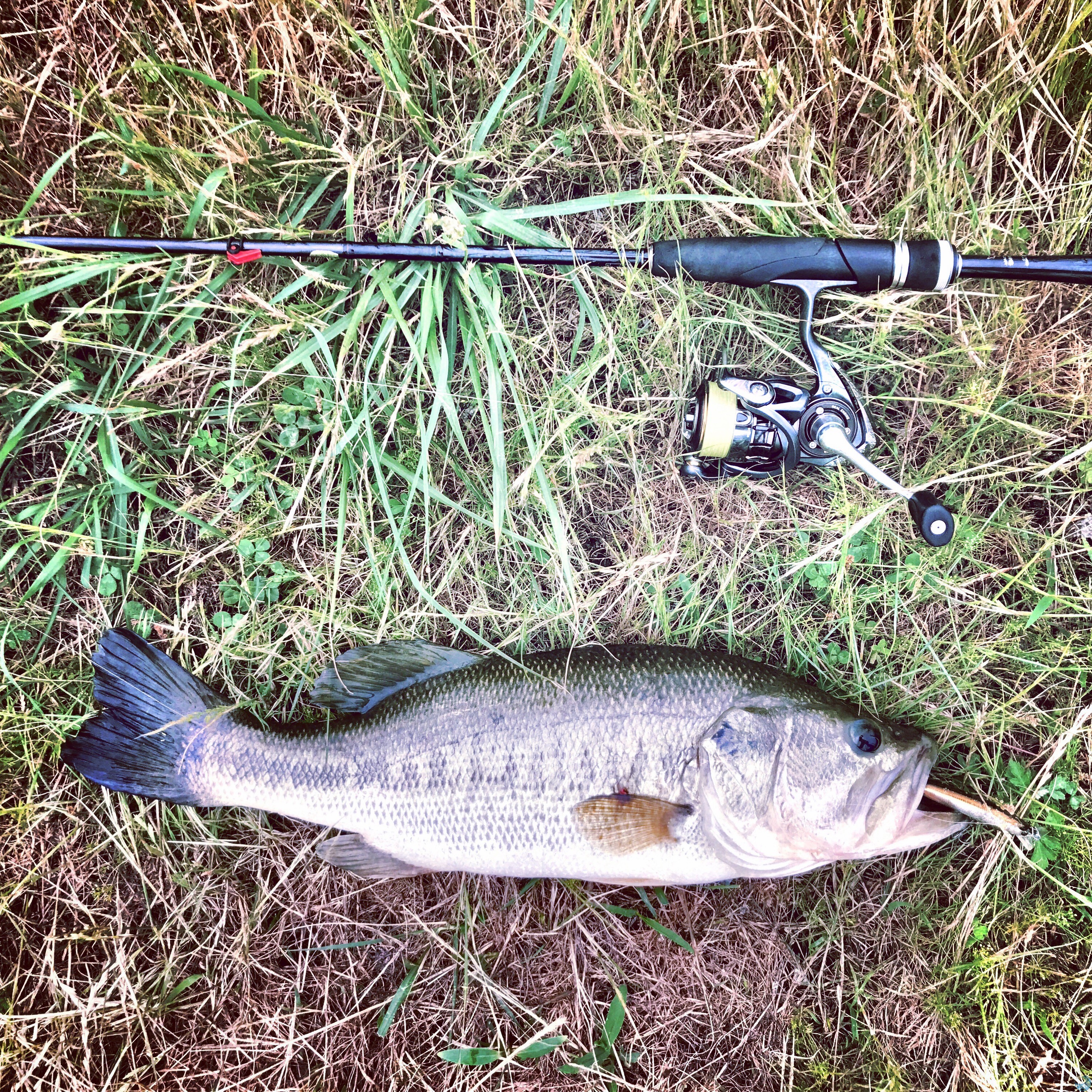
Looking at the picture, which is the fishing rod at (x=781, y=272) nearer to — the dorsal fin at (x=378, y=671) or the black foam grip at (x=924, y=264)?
the black foam grip at (x=924, y=264)

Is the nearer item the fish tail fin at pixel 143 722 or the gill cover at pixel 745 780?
the gill cover at pixel 745 780

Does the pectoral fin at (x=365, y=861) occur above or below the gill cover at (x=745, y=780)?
below

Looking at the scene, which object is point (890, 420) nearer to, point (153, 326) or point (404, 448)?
point (404, 448)

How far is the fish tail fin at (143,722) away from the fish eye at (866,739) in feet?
5.78

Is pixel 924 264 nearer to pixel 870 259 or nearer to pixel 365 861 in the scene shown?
pixel 870 259

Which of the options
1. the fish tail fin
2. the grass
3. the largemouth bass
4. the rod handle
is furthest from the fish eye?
the fish tail fin

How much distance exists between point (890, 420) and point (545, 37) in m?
1.61

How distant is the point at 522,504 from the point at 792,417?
832mm

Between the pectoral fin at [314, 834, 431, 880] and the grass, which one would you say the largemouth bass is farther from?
the grass

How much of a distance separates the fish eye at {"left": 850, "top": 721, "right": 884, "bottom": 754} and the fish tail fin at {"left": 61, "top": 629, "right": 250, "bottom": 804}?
69.4 inches

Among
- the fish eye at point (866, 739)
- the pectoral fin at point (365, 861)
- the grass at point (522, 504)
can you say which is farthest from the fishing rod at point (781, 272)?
the pectoral fin at point (365, 861)

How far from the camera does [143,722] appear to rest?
215 cm

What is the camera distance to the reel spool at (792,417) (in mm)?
1948

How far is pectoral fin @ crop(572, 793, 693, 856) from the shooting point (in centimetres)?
187
